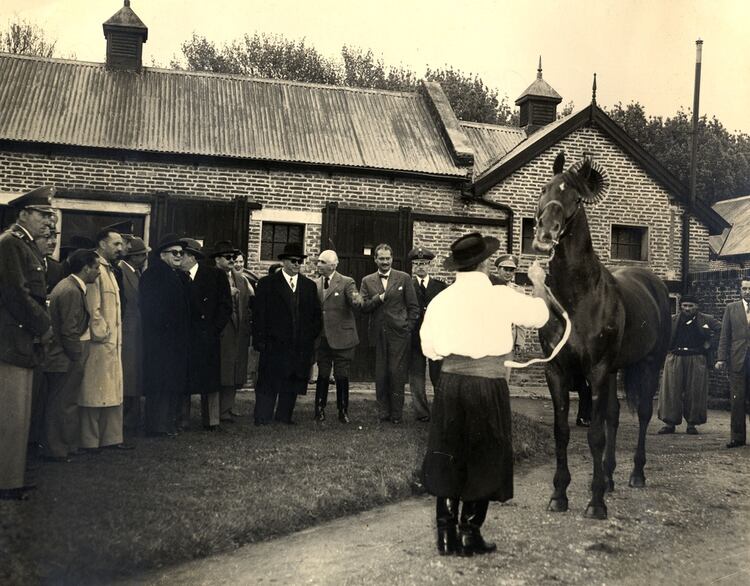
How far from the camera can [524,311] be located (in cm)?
441

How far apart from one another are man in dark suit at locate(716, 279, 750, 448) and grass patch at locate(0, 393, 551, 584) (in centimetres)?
260

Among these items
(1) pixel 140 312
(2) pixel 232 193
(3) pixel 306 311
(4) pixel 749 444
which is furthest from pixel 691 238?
(1) pixel 140 312

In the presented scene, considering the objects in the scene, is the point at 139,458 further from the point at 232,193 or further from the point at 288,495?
the point at 232,193

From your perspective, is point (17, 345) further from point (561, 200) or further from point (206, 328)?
point (561, 200)

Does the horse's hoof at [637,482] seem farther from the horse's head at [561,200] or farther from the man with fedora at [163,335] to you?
the man with fedora at [163,335]

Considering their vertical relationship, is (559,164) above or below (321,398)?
above

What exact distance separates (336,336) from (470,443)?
198 inches

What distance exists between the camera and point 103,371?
261 inches

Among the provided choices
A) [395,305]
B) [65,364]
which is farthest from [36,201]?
[395,305]

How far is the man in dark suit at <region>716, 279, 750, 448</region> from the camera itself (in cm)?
899

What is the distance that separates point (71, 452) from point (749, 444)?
7.79 meters

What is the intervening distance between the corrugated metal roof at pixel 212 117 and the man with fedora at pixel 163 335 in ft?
22.9

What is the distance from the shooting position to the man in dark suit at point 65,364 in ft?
20.7

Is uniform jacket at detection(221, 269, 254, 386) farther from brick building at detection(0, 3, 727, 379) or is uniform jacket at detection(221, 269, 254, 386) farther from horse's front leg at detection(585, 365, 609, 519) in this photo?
brick building at detection(0, 3, 727, 379)
